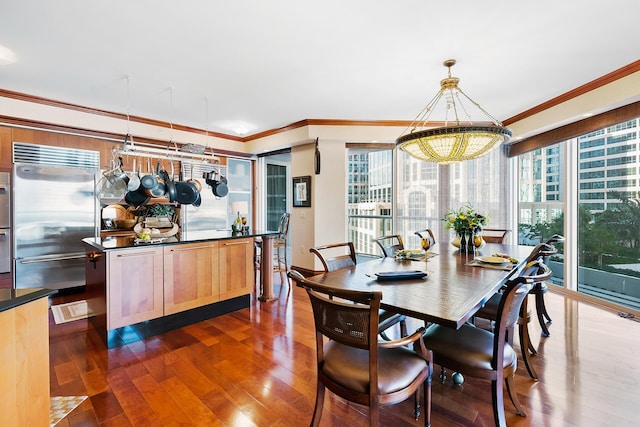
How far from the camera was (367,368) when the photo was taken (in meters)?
1.46

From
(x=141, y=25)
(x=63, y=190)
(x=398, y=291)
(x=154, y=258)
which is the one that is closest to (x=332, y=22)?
(x=141, y=25)

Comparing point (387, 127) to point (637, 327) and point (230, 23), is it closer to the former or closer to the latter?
point (230, 23)

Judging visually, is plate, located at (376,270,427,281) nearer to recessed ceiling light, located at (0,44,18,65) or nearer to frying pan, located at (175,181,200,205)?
frying pan, located at (175,181,200,205)

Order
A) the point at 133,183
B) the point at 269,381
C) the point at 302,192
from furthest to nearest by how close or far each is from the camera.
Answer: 1. the point at 302,192
2. the point at 133,183
3. the point at 269,381

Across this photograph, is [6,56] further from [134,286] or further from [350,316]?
[350,316]

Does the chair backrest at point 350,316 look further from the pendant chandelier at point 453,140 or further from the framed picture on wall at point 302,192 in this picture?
the framed picture on wall at point 302,192

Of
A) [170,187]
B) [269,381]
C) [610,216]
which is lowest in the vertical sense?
[269,381]

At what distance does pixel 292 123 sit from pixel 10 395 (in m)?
4.53

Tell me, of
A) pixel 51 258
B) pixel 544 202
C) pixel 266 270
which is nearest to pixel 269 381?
pixel 266 270

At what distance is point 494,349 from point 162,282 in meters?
2.83

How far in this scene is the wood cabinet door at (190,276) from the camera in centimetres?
301

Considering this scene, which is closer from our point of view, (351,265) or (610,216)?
(351,265)

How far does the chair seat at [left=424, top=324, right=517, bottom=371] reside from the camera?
162cm

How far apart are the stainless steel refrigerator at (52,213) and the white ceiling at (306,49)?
2.74ft
